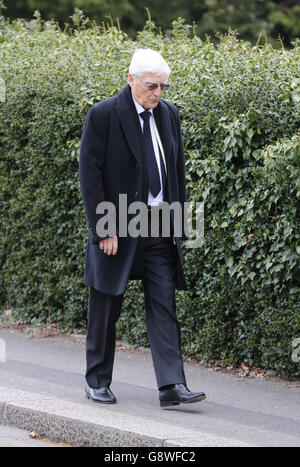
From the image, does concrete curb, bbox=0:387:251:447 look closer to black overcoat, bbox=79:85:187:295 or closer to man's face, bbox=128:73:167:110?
black overcoat, bbox=79:85:187:295

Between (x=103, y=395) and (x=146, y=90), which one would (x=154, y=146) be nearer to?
(x=146, y=90)

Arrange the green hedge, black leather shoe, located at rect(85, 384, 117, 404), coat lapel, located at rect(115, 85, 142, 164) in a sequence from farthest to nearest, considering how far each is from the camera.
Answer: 1. the green hedge
2. black leather shoe, located at rect(85, 384, 117, 404)
3. coat lapel, located at rect(115, 85, 142, 164)

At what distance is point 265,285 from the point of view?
646cm

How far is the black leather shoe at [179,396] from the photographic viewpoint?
5648 millimetres

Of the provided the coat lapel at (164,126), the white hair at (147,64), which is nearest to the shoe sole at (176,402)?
the coat lapel at (164,126)

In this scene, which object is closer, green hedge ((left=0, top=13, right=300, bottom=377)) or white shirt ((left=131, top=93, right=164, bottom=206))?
white shirt ((left=131, top=93, right=164, bottom=206))

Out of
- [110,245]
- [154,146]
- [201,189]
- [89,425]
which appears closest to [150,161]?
[154,146]

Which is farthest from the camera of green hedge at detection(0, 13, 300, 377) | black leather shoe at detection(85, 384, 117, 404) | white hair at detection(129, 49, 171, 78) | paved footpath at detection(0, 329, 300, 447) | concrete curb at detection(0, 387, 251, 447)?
green hedge at detection(0, 13, 300, 377)

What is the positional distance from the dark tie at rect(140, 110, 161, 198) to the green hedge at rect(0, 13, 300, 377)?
0.84 metres

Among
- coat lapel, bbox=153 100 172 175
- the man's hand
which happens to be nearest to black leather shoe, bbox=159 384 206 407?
the man's hand

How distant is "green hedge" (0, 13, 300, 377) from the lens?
6352 mm

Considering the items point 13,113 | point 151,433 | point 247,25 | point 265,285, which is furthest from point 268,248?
point 247,25

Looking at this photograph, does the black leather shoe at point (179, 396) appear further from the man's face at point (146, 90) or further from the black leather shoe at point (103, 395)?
the man's face at point (146, 90)

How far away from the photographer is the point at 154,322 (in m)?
5.75
